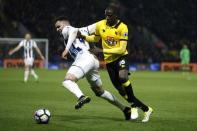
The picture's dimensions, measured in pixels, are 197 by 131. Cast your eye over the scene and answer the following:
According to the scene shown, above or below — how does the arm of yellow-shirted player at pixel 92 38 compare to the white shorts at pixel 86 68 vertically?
above

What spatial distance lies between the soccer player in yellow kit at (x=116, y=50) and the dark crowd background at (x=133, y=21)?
4409 cm

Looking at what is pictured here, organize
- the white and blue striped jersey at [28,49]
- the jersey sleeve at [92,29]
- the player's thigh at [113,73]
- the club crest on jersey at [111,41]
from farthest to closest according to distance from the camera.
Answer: the white and blue striped jersey at [28,49] < the jersey sleeve at [92,29] < the player's thigh at [113,73] < the club crest on jersey at [111,41]

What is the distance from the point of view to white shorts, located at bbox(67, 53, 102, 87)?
1346 cm

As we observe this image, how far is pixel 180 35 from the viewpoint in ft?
220

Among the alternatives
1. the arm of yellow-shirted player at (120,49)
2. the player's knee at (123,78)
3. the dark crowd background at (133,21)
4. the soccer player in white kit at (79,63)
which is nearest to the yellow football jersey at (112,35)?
the arm of yellow-shirted player at (120,49)

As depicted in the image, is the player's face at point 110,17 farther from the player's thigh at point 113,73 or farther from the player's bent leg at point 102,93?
the player's bent leg at point 102,93

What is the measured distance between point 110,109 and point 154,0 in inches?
1950

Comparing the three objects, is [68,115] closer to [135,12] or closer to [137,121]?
[137,121]

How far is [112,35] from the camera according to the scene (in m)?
13.7

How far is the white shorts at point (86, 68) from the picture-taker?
13.5 metres

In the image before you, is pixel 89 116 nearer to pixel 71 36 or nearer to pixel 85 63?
pixel 85 63

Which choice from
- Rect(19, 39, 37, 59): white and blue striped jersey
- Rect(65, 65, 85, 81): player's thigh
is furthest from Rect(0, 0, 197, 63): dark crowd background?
Rect(65, 65, 85, 81): player's thigh

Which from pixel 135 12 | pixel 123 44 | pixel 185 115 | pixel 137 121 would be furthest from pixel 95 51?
pixel 135 12

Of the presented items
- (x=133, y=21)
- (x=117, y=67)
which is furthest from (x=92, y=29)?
(x=133, y=21)
